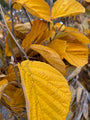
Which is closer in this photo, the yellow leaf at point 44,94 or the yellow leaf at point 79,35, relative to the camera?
the yellow leaf at point 44,94

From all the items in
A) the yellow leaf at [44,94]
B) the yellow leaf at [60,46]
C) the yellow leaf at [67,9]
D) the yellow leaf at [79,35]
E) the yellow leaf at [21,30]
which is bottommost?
the yellow leaf at [44,94]

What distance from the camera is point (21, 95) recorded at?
0.19 meters

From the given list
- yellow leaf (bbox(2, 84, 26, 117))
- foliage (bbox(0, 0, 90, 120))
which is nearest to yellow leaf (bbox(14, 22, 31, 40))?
foliage (bbox(0, 0, 90, 120))

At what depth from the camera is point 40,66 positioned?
0.47ft

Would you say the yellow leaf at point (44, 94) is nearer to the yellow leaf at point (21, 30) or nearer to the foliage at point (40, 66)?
the foliage at point (40, 66)

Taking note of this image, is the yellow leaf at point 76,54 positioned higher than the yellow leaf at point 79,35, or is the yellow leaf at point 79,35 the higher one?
the yellow leaf at point 79,35

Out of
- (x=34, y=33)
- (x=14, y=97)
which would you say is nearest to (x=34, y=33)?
(x=34, y=33)

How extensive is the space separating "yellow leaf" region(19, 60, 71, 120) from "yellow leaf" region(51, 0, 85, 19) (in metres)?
0.10

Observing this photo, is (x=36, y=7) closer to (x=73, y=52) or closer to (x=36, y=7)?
(x=36, y=7)

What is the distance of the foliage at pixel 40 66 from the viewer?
0.38 feet

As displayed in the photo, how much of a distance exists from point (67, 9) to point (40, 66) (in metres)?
0.11

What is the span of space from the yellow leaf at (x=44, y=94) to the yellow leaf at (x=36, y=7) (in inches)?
3.0

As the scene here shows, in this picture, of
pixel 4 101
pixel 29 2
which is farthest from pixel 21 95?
pixel 29 2

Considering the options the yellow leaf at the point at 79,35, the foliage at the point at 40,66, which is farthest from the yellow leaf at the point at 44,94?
the yellow leaf at the point at 79,35
